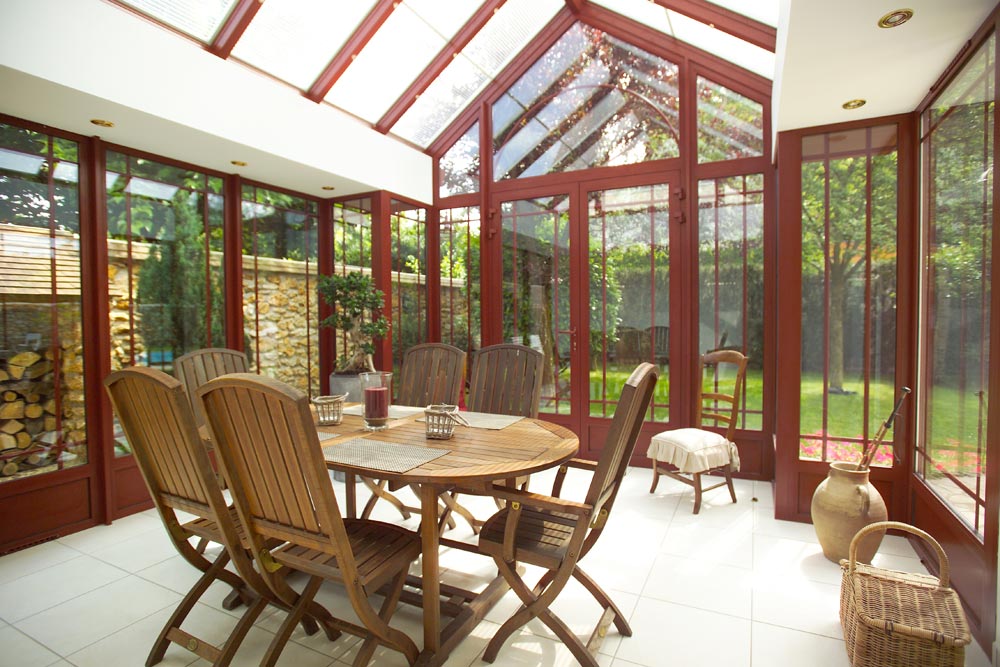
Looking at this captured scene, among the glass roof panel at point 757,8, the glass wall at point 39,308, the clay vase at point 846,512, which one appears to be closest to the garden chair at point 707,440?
the clay vase at point 846,512

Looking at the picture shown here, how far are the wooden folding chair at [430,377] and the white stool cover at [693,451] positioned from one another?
1503mm

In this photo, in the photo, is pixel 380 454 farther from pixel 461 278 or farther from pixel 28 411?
pixel 461 278

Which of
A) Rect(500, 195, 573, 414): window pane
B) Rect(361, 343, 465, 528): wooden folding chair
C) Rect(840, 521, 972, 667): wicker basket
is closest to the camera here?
Rect(840, 521, 972, 667): wicker basket

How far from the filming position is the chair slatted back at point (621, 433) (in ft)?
5.72

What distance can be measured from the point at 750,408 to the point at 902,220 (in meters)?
1.74

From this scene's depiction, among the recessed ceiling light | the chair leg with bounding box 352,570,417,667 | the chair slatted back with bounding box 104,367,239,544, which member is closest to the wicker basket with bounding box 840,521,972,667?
the chair leg with bounding box 352,570,417,667

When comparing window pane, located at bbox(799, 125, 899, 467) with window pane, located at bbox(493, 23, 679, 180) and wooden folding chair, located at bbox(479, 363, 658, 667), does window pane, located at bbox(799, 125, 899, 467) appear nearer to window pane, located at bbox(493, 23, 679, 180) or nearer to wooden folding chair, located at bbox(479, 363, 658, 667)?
window pane, located at bbox(493, 23, 679, 180)

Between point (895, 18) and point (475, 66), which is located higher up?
point (475, 66)

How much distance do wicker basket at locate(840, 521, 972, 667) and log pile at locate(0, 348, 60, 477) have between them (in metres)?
4.24

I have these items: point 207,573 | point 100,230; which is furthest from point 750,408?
point 100,230

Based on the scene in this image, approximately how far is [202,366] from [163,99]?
61.3 inches

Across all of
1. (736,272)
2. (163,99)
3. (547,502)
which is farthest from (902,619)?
(163,99)

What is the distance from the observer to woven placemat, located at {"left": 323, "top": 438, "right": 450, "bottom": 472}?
191 centimetres

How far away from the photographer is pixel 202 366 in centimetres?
324
